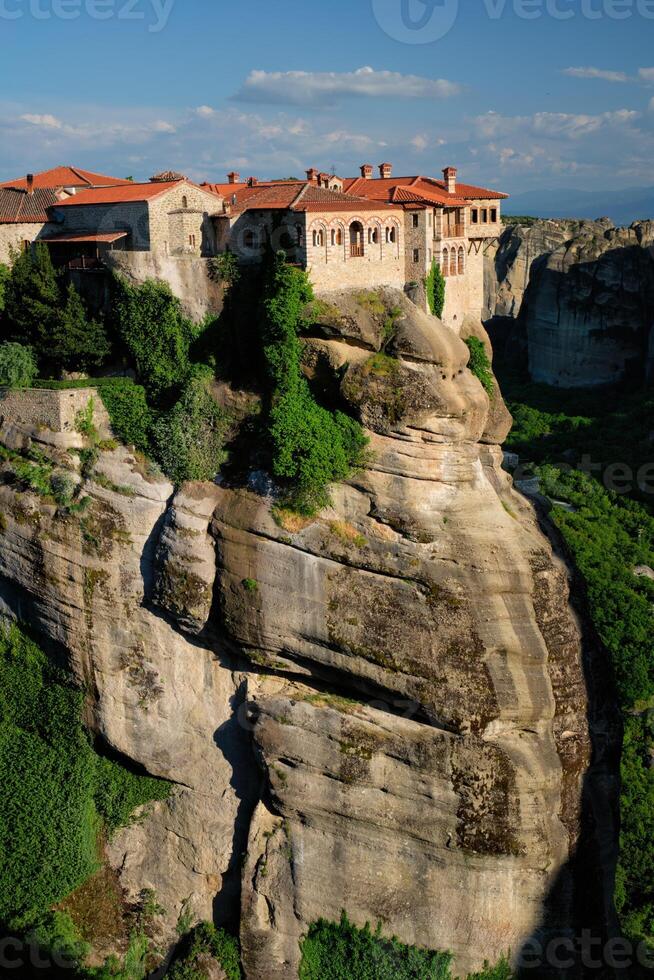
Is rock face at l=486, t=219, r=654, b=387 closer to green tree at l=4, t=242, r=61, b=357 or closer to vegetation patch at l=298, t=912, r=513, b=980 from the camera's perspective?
green tree at l=4, t=242, r=61, b=357

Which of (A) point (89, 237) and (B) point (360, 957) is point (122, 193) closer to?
(A) point (89, 237)

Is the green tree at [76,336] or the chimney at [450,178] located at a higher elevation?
the chimney at [450,178]

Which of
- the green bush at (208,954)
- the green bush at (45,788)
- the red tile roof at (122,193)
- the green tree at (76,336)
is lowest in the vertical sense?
the green bush at (208,954)

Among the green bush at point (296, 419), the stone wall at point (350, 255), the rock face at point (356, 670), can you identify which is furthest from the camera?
the stone wall at point (350, 255)

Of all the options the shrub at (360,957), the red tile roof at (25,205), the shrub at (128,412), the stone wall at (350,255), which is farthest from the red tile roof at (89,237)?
the shrub at (360,957)

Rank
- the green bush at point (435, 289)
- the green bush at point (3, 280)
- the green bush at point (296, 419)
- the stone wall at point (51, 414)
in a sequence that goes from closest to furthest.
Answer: the green bush at point (296, 419)
the stone wall at point (51, 414)
the green bush at point (435, 289)
the green bush at point (3, 280)

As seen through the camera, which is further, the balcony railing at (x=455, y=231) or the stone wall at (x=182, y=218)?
the balcony railing at (x=455, y=231)

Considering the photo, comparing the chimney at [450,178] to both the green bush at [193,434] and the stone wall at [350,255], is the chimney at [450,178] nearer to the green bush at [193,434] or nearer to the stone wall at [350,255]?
the stone wall at [350,255]
